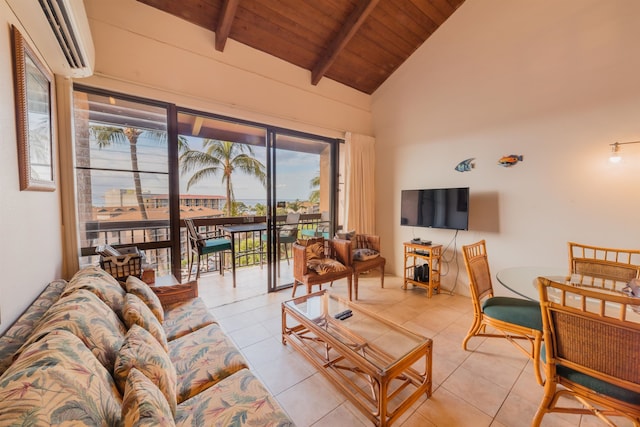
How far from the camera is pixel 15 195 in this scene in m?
1.22

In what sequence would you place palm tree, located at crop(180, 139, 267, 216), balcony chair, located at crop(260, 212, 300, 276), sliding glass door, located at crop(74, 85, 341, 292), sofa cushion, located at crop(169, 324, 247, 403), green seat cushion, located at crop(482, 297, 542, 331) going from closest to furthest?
sofa cushion, located at crop(169, 324, 247, 403), green seat cushion, located at crop(482, 297, 542, 331), sliding glass door, located at crop(74, 85, 341, 292), balcony chair, located at crop(260, 212, 300, 276), palm tree, located at crop(180, 139, 267, 216)

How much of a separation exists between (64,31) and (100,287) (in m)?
1.42

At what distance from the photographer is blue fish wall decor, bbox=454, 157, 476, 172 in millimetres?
3147

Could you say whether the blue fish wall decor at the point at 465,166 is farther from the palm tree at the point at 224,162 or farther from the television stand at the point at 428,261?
the palm tree at the point at 224,162

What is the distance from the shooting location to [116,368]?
940 mm

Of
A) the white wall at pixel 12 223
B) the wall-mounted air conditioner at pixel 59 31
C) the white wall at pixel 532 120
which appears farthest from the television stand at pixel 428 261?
the wall-mounted air conditioner at pixel 59 31

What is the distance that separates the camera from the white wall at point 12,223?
1.10m

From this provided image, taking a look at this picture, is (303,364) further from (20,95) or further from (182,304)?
(20,95)

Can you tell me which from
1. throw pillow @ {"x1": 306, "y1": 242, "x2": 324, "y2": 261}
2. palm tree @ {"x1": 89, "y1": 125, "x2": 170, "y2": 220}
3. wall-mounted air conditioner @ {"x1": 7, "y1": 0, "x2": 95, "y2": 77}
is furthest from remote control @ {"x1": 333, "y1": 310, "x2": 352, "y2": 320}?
wall-mounted air conditioner @ {"x1": 7, "y1": 0, "x2": 95, "y2": 77}

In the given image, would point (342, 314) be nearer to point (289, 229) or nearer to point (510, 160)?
point (289, 229)

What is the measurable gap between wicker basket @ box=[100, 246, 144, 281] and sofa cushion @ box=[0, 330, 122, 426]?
128 centimetres

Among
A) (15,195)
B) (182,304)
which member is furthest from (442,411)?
(15,195)

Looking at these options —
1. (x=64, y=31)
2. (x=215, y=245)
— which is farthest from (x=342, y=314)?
(x=64, y=31)

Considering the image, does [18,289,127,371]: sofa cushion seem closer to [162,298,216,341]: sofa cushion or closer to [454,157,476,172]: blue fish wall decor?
[162,298,216,341]: sofa cushion
